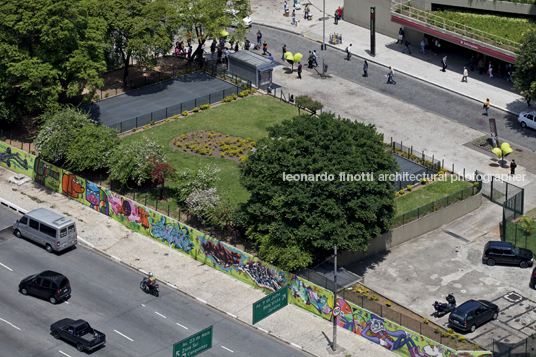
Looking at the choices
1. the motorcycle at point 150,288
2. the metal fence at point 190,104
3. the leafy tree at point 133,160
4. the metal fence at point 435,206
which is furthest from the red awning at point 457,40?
the motorcycle at point 150,288

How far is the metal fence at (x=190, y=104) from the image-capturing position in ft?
250

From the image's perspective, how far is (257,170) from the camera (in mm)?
55281

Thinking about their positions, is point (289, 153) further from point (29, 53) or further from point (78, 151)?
point (29, 53)

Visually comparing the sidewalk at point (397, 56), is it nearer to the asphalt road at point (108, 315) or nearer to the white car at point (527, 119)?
the white car at point (527, 119)

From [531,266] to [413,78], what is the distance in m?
34.7

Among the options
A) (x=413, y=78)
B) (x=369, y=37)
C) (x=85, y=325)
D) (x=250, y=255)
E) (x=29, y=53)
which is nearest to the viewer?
(x=85, y=325)

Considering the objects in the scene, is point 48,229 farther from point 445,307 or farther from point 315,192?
point 445,307

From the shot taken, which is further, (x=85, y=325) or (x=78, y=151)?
(x=78, y=151)

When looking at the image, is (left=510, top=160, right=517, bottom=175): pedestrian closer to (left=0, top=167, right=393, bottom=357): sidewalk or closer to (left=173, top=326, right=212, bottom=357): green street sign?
(left=0, top=167, right=393, bottom=357): sidewalk

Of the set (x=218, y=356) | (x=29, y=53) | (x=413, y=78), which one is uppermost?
(x=29, y=53)

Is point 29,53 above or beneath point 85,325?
above

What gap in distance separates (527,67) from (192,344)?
1894 inches

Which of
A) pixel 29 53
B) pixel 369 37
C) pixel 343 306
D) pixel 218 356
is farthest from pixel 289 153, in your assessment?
pixel 369 37

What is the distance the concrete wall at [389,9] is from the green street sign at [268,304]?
53.0m
